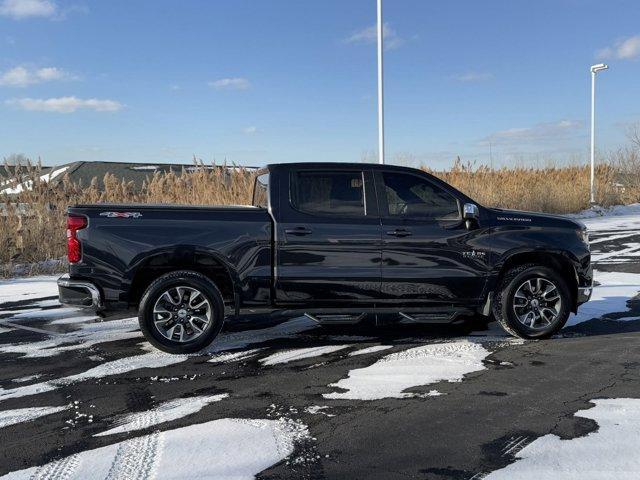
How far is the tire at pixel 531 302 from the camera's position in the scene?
5973 mm

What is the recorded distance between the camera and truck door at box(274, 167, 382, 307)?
5605 millimetres

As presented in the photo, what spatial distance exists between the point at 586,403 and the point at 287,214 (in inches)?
121

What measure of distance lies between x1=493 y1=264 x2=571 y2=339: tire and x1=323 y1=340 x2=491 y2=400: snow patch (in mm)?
475

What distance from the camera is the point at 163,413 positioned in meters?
4.04

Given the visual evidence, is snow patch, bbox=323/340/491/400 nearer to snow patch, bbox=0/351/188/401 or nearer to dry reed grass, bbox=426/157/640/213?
snow patch, bbox=0/351/188/401

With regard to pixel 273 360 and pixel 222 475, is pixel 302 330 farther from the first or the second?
pixel 222 475

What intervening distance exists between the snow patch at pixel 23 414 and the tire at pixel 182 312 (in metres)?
1.39

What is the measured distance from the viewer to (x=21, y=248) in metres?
11.6

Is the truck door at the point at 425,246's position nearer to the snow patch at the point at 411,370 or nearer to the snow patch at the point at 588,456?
the snow patch at the point at 411,370

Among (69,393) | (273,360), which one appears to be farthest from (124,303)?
(273,360)

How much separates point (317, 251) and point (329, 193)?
0.63 m

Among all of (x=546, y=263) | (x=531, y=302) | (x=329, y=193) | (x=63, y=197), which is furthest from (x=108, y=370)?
(x=63, y=197)

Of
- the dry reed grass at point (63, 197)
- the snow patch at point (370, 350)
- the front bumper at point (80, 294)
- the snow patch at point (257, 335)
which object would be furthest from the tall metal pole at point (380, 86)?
the front bumper at point (80, 294)

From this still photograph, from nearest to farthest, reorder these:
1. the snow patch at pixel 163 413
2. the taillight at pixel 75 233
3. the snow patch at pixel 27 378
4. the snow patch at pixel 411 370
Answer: the snow patch at pixel 163 413, the snow patch at pixel 411 370, the snow patch at pixel 27 378, the taillight at pixel 75 233
